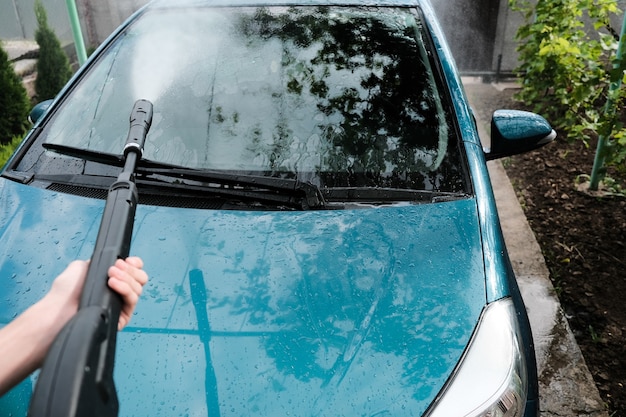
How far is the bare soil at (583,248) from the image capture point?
284 centimetres

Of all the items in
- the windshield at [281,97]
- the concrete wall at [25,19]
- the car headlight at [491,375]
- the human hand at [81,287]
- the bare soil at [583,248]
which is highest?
the human hand at [81,287]

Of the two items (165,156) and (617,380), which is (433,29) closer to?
(165,156)

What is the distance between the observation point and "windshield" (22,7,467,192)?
2.16 m

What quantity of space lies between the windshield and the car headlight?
588 millimetres

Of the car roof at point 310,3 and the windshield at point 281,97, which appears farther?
the car roof at point 310,3

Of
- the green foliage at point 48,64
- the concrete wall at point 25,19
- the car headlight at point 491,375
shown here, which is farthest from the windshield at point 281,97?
the concrete wall at point 25,19

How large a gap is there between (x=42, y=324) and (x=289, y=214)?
3.51ft

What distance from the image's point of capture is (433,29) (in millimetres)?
2613

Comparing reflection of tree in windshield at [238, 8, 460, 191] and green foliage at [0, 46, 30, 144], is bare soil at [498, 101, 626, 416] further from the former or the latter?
green foliage at [0, 46, 30, 144]

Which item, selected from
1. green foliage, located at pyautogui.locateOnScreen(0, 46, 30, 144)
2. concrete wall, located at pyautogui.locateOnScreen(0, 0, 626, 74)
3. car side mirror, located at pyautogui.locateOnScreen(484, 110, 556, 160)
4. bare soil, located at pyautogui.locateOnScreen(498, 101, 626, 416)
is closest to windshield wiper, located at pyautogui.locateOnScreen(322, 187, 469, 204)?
car side mirror, located at pyautogui.locateOnScreen(484, 110, 556, 160)

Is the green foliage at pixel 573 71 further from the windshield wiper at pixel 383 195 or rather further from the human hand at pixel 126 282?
the human hand at pixel 126 282

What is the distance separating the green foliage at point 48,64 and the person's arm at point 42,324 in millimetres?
5226

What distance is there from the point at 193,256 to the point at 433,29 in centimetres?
157


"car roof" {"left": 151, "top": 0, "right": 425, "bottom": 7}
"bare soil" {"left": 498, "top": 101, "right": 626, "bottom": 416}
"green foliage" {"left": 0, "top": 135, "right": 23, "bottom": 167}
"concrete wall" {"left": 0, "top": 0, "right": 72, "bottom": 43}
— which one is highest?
"car roof" {"left": 151, "top": 0, "right": 425, "bottom": 7}
